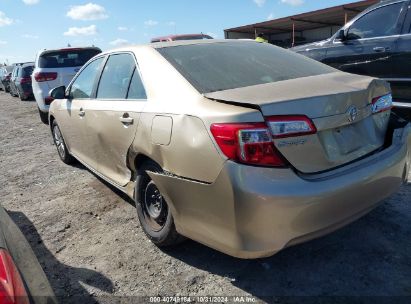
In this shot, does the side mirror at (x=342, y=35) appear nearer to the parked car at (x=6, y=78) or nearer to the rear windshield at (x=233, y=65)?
the rear windshield at (x=233, y=65)

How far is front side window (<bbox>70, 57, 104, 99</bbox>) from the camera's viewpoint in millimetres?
4254

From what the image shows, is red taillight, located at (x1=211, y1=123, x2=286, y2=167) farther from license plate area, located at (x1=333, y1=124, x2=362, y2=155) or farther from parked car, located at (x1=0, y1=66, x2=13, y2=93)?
parked car, located at (x1=0, y1=66, x2=13, y2=93)

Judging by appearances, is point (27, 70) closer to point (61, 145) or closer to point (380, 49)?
point (61, 145)

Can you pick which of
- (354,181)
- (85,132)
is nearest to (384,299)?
(354,181)

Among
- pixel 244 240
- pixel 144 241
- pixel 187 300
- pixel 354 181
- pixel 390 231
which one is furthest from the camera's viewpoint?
pixel 144 241

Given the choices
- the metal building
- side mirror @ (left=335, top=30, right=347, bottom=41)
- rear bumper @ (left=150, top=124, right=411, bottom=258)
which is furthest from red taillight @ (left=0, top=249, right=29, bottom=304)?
the metal building

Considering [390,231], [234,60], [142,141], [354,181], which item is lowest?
[390,231]

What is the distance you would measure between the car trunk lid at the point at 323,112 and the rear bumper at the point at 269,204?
9 cm

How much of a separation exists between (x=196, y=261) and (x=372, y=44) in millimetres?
4008

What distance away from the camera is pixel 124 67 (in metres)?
3.58

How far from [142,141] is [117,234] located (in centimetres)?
107

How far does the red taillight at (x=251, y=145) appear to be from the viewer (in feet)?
7.23

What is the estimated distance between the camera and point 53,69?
31.3ft

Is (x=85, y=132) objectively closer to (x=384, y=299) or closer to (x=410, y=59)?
(x=384, y=299)
